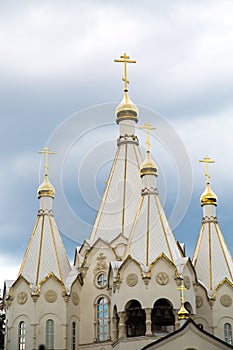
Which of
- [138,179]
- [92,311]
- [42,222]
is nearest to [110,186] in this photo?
[138,179]

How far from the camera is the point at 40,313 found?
87.7ft

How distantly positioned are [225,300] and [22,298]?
7442 millimetres

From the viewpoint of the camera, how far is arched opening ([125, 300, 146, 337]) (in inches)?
1029

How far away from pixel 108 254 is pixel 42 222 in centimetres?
315

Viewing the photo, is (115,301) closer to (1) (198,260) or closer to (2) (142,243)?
(2) (142,243)

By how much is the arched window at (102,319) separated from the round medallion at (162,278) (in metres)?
2.87

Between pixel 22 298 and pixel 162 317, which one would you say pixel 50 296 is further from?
pixel 162 317

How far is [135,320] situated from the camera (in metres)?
26.9

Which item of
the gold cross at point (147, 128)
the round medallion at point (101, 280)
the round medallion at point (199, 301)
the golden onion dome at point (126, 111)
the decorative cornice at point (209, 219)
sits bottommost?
the round medallion at point (199, 301)

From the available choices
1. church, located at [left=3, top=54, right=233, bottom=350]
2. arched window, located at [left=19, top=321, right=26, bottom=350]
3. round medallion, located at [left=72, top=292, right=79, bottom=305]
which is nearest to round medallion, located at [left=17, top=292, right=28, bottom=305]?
church, located at [left=3, top=54, right=233, bottom=350]

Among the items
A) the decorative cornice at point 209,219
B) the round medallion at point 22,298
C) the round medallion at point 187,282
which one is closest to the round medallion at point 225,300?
the round medallion at point 187,282

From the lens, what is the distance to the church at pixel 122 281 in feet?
83.7

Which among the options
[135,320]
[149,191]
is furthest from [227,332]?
[149,191]

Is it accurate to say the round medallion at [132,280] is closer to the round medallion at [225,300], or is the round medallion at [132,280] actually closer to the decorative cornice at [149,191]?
the decorative cornice at [149,191]
